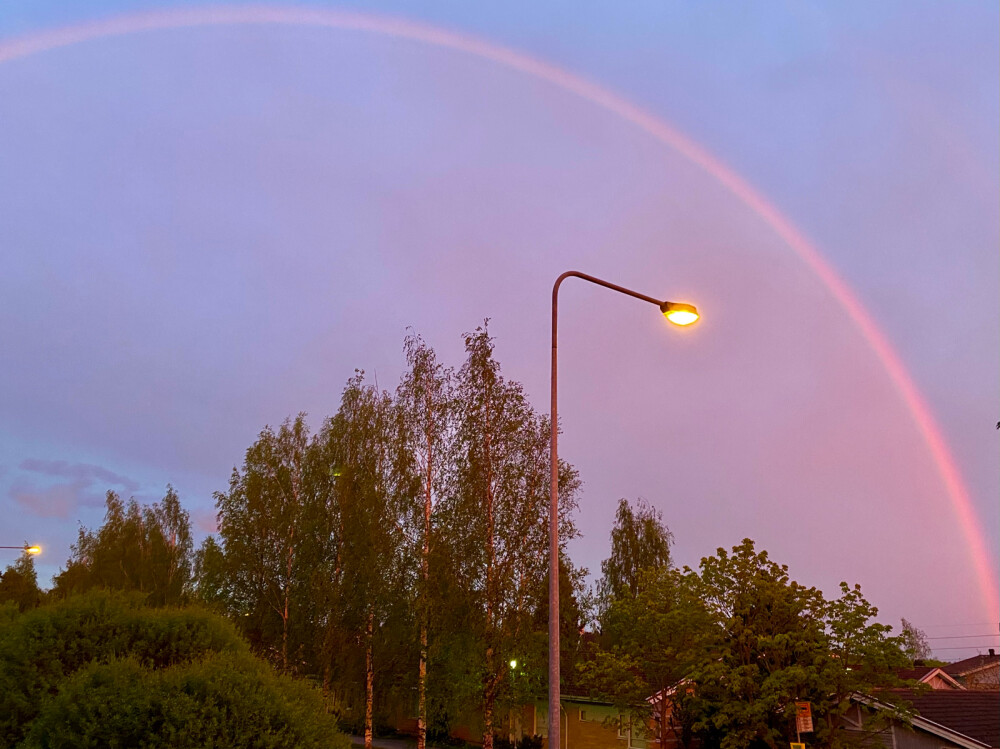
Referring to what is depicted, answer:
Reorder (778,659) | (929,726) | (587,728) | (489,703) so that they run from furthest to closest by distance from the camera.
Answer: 1. (587,728)
2. (489,703)
3. (929,726)
4. (778,659)

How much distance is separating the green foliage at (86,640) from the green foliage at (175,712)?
95.4 inches

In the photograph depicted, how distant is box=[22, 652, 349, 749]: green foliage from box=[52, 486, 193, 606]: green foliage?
41691 mm

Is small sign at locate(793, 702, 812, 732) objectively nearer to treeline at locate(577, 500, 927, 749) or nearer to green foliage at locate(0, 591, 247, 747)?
treeline at locate(577, 500, 927, 749)

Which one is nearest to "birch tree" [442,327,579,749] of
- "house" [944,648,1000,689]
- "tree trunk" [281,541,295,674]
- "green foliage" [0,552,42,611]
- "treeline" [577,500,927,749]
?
"treeline" [577,500,927,749]

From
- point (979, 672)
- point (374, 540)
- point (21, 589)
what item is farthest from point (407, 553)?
point (979, 672)

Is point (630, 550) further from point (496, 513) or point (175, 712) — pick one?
point (175, 712)

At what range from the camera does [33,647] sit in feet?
47.8

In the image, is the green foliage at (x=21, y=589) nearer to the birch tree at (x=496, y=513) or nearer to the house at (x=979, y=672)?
the birch tree at (x=496, y=513)

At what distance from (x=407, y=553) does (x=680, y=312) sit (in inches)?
1073

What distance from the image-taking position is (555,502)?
12844mm

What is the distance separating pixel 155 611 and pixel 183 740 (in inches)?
208

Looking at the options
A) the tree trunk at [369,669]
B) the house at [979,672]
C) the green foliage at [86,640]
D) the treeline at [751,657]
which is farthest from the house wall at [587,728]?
the house at [979,672]

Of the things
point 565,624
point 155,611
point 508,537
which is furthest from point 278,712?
point 565,624

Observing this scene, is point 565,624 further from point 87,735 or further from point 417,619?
point 87,735
